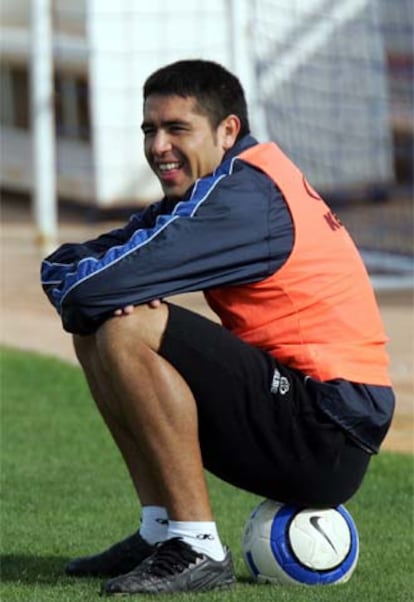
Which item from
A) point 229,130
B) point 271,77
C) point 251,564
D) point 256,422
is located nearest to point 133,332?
point 256,422

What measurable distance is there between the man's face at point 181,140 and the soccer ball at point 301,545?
3.42 feet

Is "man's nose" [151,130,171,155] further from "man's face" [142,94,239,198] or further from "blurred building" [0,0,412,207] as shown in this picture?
"blurred building" [0,0,412,207]

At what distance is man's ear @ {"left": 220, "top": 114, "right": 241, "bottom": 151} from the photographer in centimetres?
573

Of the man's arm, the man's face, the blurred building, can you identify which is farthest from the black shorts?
the blurred building

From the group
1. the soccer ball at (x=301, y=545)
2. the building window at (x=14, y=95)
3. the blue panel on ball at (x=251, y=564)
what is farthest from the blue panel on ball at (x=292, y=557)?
the building window at (x=14, y=95)

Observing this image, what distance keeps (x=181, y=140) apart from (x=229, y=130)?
157 mm

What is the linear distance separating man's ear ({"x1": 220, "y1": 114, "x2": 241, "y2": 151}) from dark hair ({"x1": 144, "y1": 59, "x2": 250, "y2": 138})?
1 cm

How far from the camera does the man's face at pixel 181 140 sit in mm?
5691

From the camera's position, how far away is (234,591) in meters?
5.54

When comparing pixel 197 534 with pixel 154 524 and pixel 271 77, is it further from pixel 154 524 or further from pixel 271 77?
pixel 271 77

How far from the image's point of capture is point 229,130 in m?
5.74

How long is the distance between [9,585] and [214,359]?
0.96 meters

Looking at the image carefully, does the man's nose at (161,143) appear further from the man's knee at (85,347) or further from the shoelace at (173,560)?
the shoelace at (173,560)

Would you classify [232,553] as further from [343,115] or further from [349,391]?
[343,115]
